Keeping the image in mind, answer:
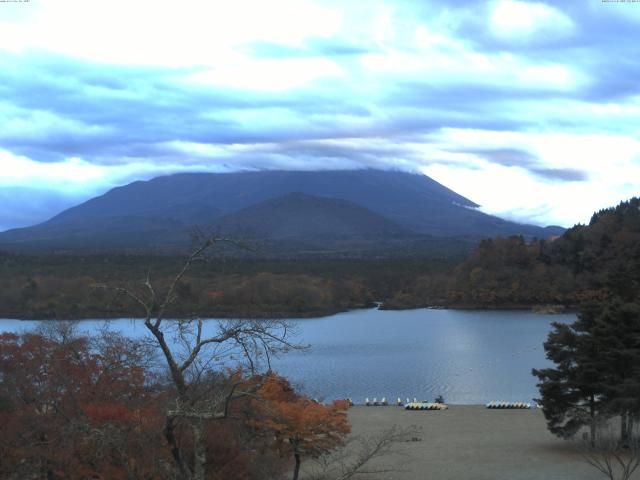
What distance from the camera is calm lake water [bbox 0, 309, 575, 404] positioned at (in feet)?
112

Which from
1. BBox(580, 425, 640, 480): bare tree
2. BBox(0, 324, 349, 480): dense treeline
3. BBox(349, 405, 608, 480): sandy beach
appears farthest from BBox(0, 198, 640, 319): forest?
BBox(580, 425, 640, 480): bare tree

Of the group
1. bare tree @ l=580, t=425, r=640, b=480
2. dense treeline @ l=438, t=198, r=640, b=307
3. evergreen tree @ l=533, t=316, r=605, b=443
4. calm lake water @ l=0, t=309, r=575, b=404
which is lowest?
calm lake water @ l=0, t=309, r=575, b=404

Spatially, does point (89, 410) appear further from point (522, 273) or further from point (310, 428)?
point (522, 273)

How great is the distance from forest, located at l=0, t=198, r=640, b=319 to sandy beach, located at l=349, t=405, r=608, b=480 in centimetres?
4124

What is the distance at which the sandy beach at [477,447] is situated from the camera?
17.5 m

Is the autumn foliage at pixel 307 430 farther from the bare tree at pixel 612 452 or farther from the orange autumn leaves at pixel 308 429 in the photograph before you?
the bare tree at pixel 612 452

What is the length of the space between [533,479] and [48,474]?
10.3 metres

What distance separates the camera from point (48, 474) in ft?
35.9

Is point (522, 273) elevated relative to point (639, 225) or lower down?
lower down

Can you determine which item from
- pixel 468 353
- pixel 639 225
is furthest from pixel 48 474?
pixel 639 225

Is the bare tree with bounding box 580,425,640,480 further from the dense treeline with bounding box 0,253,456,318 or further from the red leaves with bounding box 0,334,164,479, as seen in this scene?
the dense treeline with bounding box 0,253,456,318

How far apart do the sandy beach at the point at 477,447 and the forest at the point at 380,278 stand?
4124 cm

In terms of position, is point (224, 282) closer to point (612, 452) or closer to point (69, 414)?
point (612, 452)

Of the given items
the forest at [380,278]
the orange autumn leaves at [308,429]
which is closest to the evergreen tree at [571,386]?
the orange autumn leaves at [308,429]
